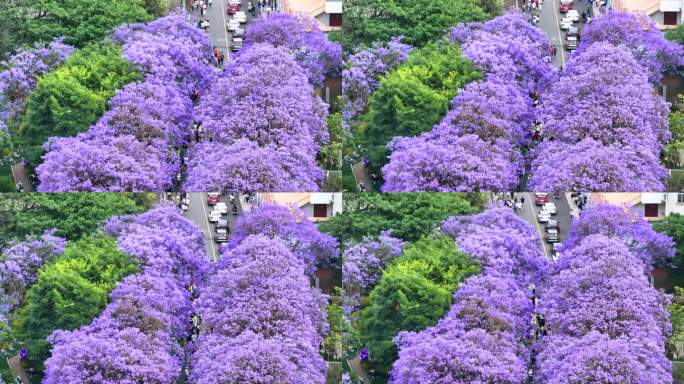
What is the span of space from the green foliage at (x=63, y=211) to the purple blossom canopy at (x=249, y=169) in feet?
6.62

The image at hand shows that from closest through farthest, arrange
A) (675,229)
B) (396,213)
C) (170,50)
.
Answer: (675,229) < (396,213) < (170,50)

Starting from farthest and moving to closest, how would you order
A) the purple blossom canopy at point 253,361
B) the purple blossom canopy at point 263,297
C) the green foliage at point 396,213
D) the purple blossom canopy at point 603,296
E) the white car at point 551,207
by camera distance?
the green foliage at point 396,213 < the white car at point 551,207 < the purple blossom canopy at point 263,297 < the purple blossom canopy at point 603,296 < the purple blossom canopy at point 253,361

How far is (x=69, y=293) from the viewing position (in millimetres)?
72875

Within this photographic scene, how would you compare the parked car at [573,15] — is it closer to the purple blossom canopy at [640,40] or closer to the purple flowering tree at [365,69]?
the purple blossom canopy at [640,40]

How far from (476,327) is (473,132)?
7510 millimetres

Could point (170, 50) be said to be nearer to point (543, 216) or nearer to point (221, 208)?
point (221, 208)

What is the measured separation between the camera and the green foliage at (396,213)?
244 feet

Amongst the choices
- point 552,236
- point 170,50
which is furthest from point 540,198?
point 170,50

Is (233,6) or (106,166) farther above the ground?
(233,6)

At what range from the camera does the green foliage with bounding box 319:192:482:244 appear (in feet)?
244

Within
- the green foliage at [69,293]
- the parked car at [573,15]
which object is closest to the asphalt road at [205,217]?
the green foliage at [69,293]

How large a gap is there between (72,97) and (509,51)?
50.4ft

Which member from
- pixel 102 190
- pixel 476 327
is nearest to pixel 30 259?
pixel 102 190

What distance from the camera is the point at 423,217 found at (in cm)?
7444
